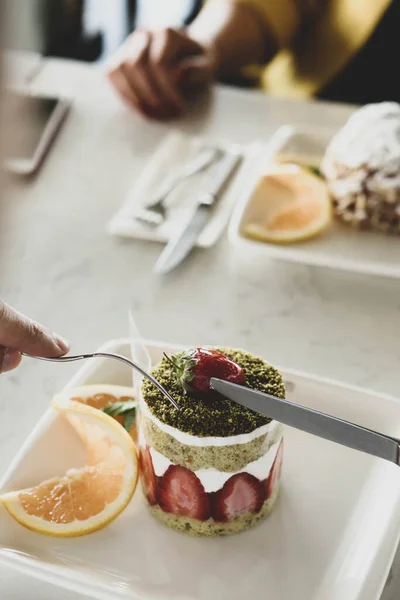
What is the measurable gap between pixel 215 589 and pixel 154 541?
3.1 inches

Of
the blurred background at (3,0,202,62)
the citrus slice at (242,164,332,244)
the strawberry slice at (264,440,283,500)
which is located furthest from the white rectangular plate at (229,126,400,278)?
the blurred background at (3,0,202,62)

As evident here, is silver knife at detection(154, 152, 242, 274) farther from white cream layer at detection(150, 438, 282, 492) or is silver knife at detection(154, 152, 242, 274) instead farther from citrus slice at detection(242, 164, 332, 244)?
white cream layer at detection(150, 438, 282, 492)

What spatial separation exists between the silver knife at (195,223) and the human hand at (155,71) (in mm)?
247

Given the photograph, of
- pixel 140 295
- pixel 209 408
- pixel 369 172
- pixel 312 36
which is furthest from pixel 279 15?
pixel 209 408

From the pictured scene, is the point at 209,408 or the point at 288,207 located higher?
the point at 209,408

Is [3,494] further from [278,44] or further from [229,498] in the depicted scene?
[278,44]

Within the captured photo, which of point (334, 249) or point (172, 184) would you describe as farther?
point (172, 184)

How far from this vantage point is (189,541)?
0.75 metres

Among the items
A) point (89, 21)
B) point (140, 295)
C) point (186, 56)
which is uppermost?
point (186, 56)

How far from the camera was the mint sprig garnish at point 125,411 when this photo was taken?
0.84 meters

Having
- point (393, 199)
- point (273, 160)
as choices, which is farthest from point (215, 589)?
point (273, 160)

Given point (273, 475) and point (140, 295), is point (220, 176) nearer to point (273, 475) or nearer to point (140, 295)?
point (140, 295)

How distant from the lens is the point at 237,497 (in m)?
0.74

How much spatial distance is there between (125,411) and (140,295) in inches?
12.3
